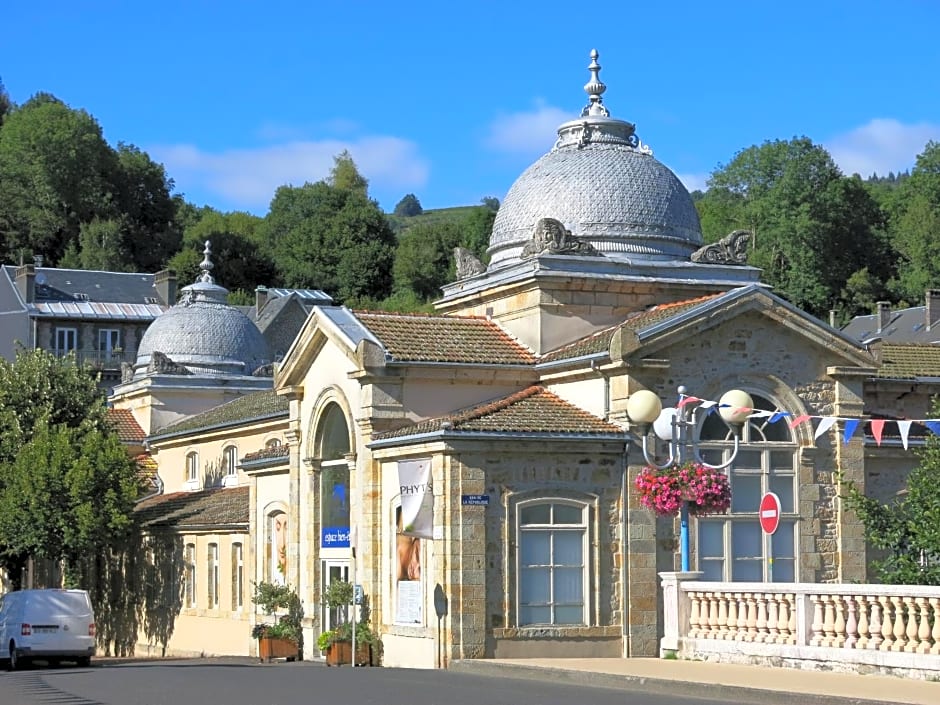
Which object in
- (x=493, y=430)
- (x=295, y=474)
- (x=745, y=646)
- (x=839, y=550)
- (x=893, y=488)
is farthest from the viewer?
(x=295, y=474)

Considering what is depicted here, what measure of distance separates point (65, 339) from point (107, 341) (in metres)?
2.29

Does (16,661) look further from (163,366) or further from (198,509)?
(163,366)

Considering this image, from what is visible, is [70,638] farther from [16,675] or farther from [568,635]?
[568,635]

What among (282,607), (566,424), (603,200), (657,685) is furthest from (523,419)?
(657,685)

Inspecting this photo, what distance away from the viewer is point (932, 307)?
3012 inches

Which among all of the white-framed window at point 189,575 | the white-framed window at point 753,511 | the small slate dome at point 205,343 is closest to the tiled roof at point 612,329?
the white-framed window at point 753,511

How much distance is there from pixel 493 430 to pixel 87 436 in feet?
63.6

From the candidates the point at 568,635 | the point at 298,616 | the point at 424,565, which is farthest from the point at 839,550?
the point at 298,616

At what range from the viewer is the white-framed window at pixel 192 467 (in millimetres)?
51062

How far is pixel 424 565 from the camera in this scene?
29203 mm

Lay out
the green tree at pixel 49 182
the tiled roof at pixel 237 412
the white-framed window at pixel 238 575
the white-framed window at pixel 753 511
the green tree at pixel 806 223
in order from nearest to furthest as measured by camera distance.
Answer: the white-framed window at pixel 753 511, the white-framed window at pixel 238 575, the tiled roof at pixel 237 412, the green tree at pixel 806 223, the green tree at pixel 49 182

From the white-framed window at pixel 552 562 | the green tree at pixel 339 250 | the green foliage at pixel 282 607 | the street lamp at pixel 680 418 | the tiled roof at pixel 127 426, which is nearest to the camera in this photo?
the street lamp at pixel 680 418

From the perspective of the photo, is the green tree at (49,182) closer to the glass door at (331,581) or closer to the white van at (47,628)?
the white van at (47,628)

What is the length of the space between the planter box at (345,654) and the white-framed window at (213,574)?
35.8ft
